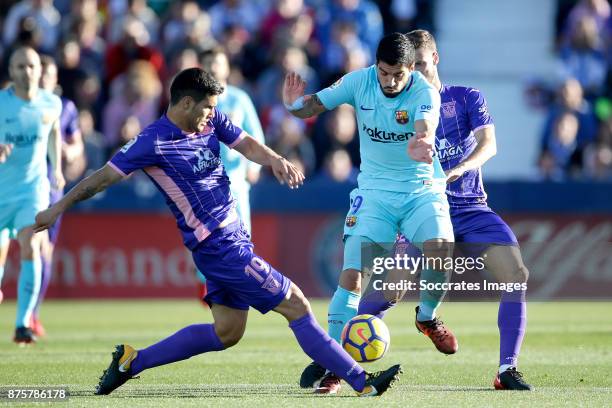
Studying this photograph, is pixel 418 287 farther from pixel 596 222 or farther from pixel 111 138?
pixel 111 138

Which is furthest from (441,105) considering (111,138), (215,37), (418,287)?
(215,37)

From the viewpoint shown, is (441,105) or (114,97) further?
(114,97)

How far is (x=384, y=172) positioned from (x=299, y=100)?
30.1 inches

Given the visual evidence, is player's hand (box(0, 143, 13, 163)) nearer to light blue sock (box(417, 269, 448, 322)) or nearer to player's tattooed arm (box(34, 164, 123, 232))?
player's tattooed arm (box(34, 164, 123, 232))

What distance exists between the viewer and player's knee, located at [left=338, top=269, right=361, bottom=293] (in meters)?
8.17

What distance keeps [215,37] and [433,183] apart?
37.9 ft

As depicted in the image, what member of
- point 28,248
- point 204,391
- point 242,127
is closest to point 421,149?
point 204,391

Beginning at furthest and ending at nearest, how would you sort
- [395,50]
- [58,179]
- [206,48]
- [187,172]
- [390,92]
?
[206,48] < [58,179] < [390,92] < [395,50] < [187,172]

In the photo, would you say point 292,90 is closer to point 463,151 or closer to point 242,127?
point 463,151

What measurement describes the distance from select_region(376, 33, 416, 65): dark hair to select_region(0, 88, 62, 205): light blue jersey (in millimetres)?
4624

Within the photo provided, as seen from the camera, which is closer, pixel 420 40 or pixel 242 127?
pixel 420 40

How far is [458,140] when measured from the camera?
29.4 ft

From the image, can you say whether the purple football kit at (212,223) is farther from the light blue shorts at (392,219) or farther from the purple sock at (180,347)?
the light blue shorts at (392,219)

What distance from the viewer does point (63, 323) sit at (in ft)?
45.0
